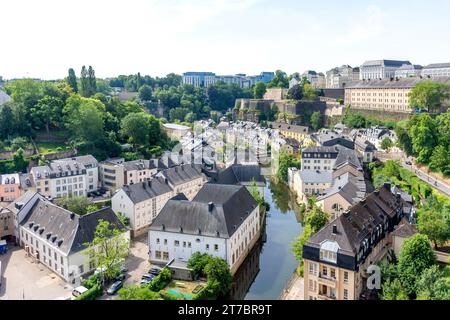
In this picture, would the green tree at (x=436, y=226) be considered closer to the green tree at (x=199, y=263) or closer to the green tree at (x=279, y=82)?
the green tree at (x=199, y=263)

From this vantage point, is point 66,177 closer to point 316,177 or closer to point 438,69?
point 316,177

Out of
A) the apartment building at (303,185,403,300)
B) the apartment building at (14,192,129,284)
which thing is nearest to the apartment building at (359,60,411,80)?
the apartment building at (303,185,403,300)

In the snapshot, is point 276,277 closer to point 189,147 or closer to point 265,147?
point 189,147

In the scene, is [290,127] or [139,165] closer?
[139,165]

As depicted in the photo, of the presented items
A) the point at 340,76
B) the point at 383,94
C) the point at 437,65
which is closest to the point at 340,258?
the point at 383,94
